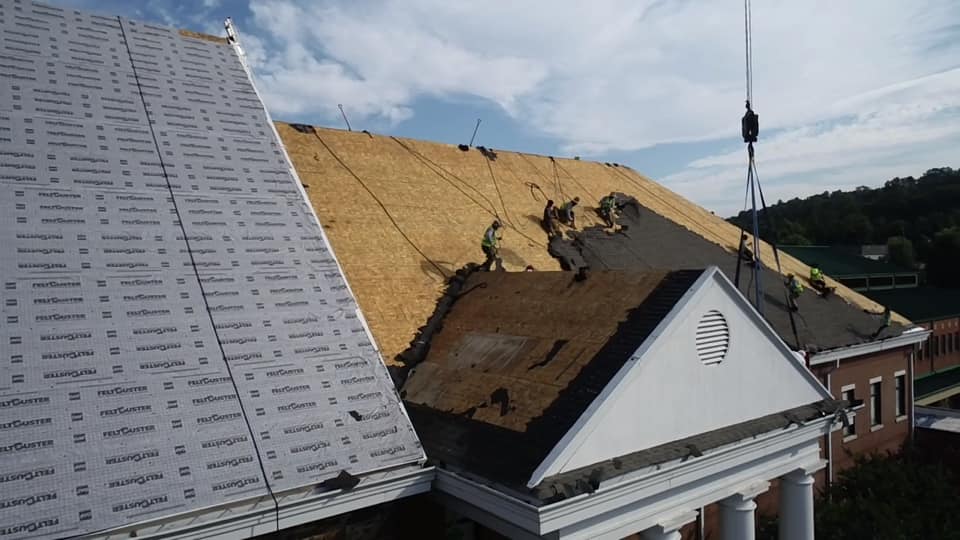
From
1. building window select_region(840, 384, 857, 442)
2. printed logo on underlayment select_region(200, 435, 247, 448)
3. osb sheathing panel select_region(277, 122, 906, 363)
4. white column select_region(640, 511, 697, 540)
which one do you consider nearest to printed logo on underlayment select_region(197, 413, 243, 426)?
printed logo on underlayment select_region(200, 435, 247, 448)

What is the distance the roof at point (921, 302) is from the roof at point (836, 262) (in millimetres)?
1590

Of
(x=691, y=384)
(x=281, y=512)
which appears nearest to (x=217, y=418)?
(x=281, y=512)

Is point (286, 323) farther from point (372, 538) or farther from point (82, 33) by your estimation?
point (82, 33)

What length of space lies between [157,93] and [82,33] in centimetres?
209

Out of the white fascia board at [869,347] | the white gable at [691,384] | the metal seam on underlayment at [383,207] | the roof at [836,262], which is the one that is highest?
the metal seam on underlayment at [383,207]

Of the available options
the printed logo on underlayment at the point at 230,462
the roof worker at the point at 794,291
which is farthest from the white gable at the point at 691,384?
the roof worker at the point at 794,291

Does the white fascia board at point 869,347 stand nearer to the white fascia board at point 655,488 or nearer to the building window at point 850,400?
the building window at point 850,400

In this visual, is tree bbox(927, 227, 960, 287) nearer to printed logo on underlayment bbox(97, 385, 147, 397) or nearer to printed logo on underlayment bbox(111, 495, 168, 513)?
printed logo on underlayment bbox(97, 385, 147, 397)

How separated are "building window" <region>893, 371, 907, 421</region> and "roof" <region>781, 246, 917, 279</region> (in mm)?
18352

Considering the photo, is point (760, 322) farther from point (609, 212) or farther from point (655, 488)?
point (609, 212)

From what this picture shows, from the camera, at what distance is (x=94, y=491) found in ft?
19.1

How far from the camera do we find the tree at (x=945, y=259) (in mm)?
63562

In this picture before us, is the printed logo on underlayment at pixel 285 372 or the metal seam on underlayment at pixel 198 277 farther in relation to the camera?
the printed logo on underlayment at pixel 285 372

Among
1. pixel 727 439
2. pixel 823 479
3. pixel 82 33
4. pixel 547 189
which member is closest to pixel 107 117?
pixel 82 33
